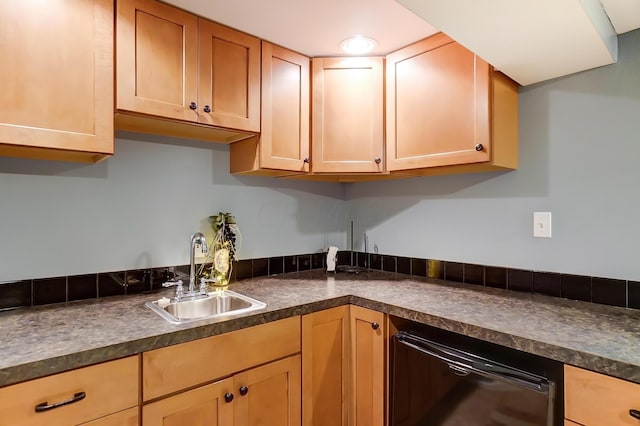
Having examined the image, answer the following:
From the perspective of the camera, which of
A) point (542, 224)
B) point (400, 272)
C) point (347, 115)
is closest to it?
point (542, 224)

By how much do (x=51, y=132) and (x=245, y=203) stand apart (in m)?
1.02

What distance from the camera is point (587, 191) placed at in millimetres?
1525

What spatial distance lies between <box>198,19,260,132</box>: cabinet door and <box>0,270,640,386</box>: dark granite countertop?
0.85 m

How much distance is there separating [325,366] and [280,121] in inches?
48.0

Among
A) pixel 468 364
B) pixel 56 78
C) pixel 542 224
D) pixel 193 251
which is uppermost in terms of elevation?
pixel 56 78

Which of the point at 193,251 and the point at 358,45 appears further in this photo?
the point at 358,45

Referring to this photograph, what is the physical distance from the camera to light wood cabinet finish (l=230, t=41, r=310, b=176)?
185 cm

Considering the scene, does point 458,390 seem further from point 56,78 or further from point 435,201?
point 56,78

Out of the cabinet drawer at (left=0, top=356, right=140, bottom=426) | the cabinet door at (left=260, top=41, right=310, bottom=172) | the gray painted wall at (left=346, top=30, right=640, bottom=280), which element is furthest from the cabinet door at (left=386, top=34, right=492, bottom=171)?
the cabinet drawer at (left=0, top=356, right=140, bottom=426)

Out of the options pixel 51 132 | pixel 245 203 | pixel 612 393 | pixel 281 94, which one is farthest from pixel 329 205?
pixel 612 393

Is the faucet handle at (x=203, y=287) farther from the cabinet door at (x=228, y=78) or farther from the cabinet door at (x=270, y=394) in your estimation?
the cabinet door at (x=228, y=78)

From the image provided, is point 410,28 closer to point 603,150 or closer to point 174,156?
point 603,150

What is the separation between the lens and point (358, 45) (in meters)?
1.87

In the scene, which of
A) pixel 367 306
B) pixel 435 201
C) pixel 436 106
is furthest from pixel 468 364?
pixel 436 106
